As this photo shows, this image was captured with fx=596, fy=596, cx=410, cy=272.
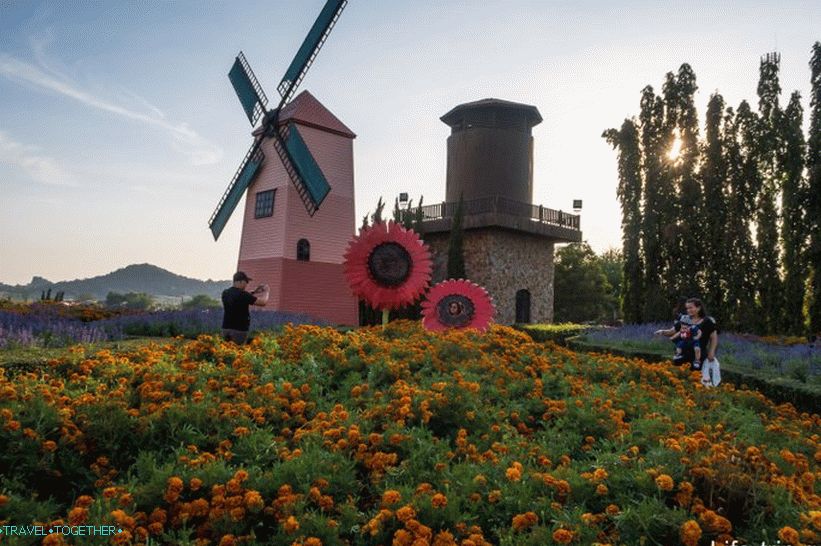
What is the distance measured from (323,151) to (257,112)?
3268 millimetres

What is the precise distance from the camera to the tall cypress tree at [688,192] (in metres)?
18.5

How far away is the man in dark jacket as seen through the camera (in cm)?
777

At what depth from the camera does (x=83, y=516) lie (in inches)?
115

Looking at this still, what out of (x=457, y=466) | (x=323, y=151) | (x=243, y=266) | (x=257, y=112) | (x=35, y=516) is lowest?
(x=35, y=516)

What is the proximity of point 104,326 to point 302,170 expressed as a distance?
32.4 ft

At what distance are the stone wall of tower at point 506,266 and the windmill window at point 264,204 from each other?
21.4ft

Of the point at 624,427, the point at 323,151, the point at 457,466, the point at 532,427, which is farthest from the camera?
the point at 323,151

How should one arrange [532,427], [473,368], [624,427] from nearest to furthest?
[624,427]
[532,427]
[473,368]

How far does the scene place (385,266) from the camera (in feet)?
29.6

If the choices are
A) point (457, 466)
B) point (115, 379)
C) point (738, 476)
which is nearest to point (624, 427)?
point (738, 476)

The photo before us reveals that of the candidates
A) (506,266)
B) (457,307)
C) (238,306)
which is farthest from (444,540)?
(506,266)

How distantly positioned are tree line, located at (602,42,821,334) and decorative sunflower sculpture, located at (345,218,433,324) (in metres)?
12.2

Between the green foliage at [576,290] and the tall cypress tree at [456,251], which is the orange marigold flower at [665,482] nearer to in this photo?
the tall cypress tree at [456,251]

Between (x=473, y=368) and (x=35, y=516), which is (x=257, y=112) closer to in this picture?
(x=473, y=368)
